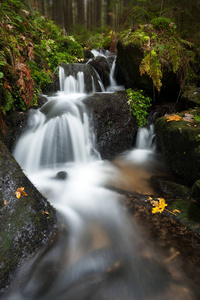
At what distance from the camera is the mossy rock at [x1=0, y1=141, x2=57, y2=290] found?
1.94 m

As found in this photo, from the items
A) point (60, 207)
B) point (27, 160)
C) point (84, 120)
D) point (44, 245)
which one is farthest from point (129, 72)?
point (44, 245)

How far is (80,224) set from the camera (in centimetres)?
292

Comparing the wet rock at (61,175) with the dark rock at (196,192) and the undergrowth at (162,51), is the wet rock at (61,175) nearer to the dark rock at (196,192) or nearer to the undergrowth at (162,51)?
the dark rock at (196,192)

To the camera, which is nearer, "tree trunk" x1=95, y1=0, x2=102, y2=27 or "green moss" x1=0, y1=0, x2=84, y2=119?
"green moss" x1=0, y1=0, x2=84, y2=119

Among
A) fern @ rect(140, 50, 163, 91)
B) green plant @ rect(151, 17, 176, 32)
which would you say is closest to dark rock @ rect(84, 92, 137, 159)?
fern @ rect(140, 50, 163, 91)

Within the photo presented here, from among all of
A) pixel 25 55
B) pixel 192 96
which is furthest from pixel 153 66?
pixel 25 55

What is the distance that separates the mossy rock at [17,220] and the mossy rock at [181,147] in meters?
2.87

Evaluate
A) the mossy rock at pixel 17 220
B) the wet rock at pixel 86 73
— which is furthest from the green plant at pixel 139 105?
the mossy rock at pixel 17 220

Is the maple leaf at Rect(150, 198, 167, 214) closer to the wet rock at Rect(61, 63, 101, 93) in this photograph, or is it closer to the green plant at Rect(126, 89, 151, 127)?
the green plant at Rect(126, 89, 151, 127)

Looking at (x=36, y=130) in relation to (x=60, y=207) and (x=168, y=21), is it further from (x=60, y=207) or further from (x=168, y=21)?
(x=168, y=21)

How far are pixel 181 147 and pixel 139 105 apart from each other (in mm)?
2809

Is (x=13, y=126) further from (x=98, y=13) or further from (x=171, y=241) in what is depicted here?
(x=98, y=13)

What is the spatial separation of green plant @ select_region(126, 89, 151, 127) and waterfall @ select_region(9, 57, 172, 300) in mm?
1776

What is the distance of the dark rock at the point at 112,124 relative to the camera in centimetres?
560
